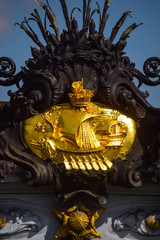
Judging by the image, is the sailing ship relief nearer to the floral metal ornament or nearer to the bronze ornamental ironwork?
the bronze ornamental ironwork

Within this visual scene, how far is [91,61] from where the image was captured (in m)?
3.31

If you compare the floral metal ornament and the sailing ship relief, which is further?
the sailing ship relief

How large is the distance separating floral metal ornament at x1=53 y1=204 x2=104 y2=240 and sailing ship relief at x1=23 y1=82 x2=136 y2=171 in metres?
0.40

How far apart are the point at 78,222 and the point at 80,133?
2.43 ft

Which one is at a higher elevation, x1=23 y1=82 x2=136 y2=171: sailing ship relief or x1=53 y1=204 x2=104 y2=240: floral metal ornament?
x1=23 y1=82 x2=136 y2=171: sailing ship relief

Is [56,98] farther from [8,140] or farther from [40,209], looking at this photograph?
[40,209]

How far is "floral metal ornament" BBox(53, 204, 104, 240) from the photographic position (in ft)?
10.1

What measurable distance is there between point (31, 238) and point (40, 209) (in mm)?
242

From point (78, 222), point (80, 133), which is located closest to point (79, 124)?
point (80, 133)

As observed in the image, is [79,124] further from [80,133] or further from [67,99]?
[67,99]

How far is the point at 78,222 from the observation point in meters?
3.07

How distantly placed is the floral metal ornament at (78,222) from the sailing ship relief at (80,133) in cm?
40

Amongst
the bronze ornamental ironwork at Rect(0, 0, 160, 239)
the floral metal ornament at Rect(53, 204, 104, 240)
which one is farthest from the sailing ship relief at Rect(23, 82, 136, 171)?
the floral metal ornament at Rect(53, 204, 104, 240)

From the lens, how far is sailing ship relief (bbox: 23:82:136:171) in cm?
318
